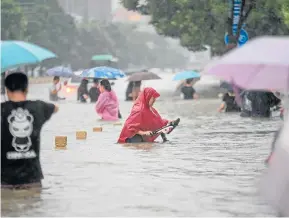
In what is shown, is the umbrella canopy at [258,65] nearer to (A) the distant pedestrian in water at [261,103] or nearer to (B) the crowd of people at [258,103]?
(B) the crowd of people at [258,103]

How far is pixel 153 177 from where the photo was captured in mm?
13633

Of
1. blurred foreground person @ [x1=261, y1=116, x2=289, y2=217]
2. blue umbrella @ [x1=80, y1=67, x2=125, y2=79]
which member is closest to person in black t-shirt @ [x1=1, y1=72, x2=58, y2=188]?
blurred foreground person @ [x1=261, y1=116, x2=289, y2=217]

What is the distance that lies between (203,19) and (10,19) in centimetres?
Answer: 4385

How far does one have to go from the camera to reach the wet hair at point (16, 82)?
37.5 feet

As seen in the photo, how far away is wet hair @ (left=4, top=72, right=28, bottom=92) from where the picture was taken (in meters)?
11.4

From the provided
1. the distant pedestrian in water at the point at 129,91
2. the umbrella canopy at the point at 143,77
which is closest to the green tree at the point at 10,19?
the distant pedestrian in water at the point at 129,91

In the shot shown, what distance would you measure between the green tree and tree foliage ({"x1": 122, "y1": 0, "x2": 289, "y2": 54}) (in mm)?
31462

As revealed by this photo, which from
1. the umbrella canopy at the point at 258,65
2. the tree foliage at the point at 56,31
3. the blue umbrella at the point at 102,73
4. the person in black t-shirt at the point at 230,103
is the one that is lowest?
the person in black t-shirt at the point at 230,103

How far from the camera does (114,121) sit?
28.7m

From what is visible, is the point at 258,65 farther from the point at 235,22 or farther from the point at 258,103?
the point at 235,22

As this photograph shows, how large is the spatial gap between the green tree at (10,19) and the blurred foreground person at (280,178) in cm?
7793

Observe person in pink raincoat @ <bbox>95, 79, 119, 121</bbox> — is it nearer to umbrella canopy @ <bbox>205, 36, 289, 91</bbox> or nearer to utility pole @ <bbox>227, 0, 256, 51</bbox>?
utility pole @ <bbox>227, 0, 256, 51</bbox>

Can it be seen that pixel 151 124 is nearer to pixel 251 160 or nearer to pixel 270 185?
pixel 251 160

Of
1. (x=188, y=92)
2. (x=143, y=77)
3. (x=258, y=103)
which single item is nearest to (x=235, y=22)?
(x=258, y=103)
